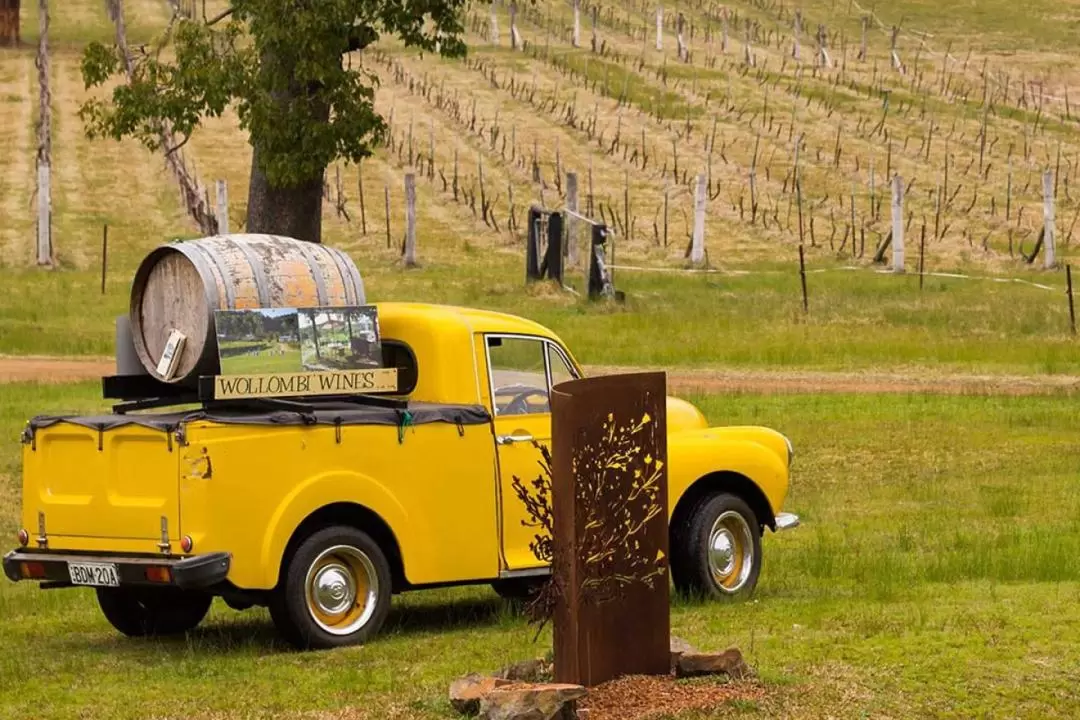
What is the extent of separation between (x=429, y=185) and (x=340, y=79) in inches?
1168

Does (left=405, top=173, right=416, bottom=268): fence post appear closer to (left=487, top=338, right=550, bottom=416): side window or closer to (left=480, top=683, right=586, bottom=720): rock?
(left=487, top=338, right=550, bottom=416): side window

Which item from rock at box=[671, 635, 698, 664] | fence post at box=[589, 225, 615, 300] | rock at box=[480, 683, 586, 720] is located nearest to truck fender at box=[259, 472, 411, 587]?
rock at box=[671, 635, 698, 664]

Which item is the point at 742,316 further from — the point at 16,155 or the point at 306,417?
the point at 16,155

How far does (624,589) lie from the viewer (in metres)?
9.11

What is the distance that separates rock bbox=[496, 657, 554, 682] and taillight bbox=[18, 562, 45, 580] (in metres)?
3.11

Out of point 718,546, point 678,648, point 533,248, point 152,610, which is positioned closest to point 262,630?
point 152,610

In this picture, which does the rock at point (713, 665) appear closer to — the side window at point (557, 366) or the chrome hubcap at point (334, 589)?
the chrome hubcap at point (334, 589)

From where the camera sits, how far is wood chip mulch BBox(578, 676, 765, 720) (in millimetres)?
8695

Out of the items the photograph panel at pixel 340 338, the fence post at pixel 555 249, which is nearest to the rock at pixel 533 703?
the photograph panel at pixel 340 338

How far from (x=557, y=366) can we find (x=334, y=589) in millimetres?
2014

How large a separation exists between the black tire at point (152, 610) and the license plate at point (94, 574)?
85cm

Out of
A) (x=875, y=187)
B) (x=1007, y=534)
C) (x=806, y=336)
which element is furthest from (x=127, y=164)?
(x=1007, y=534)

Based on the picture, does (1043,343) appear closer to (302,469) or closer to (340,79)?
(340,79)

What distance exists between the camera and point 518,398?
12.0 metres
